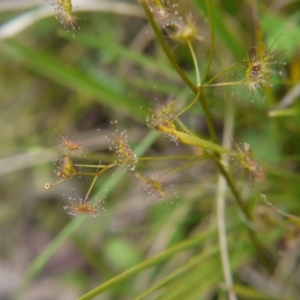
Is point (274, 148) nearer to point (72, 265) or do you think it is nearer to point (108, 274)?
point (108, 274)

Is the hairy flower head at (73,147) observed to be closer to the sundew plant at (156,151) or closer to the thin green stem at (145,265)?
the sundew plant at (156,151)

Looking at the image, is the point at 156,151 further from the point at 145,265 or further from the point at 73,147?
the point at 73,147

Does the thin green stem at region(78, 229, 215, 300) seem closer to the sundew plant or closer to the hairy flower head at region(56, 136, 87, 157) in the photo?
the sundew plant

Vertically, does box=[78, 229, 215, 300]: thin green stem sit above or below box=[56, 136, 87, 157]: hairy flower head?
below

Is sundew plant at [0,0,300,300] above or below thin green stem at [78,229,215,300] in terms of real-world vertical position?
above

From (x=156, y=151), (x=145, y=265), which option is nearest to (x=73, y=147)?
(x=145, y=265)

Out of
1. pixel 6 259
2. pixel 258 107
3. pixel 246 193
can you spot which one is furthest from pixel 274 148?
pixel 6 259

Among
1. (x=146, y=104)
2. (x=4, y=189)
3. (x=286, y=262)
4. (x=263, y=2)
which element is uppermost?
(x=4, y=189)

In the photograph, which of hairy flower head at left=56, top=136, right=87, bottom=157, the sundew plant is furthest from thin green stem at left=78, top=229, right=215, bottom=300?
hairy flower head at left=56, top=136, right=87, bottom=157
